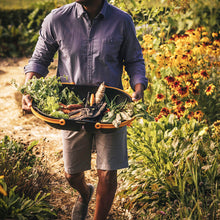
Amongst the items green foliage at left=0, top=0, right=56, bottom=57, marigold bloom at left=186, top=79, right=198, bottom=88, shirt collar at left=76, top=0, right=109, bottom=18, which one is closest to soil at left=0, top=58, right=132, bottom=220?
green foliage at left=0, top=0, right=56, bottom=57

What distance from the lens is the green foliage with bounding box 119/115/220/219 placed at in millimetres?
2633

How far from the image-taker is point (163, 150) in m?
2.85

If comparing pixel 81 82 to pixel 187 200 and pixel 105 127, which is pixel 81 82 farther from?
pixel 187 200

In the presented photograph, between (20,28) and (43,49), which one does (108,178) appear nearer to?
(43,49)

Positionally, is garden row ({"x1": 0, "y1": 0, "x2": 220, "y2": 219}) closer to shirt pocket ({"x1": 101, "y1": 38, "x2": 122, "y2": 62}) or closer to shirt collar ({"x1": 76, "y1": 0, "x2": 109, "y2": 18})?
shirt pocket ({"x1": 101, "y1": 38, "x2": 122, "y2": 62})

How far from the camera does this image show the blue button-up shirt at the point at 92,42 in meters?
2.30

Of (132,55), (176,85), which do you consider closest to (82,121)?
(132,55)

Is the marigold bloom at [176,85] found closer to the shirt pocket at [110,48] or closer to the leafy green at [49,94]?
the shirt pocket at [110,48]

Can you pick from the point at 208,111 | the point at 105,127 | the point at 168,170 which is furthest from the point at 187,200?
the point at 208,111

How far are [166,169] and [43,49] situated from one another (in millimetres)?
1514

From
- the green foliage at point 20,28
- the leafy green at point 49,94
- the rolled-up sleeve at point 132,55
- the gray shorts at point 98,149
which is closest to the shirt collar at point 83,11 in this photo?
the rolled-up sleeve at point 132,55

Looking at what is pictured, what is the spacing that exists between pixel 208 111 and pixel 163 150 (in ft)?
4.33

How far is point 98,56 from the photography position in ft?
7.57

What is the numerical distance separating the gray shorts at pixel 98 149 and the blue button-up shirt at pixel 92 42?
0.42 metres
